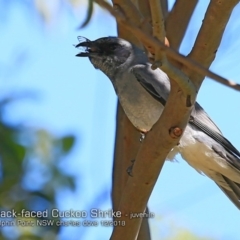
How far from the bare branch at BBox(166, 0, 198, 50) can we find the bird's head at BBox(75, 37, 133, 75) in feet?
1.78

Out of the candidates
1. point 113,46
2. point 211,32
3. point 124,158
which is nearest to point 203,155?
point 124,158

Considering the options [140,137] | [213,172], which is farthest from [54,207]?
[213,172]

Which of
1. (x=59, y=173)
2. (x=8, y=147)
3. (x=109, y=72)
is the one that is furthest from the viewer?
(x=109, y=72)

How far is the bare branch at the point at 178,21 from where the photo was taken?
3865 mm

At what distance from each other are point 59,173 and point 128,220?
49cm

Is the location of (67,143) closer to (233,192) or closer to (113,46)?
(233,192)

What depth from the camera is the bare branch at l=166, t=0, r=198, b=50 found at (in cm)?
387

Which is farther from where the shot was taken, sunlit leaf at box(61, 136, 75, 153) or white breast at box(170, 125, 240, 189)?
white breast at box(170, 125, 240, 189)

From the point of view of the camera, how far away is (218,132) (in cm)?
405

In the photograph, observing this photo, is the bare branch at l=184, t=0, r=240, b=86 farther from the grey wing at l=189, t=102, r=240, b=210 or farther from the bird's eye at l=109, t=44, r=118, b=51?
the bird's eye at l=109, t=44, r=118, b=51

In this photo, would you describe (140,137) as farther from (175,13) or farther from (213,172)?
(175,13)

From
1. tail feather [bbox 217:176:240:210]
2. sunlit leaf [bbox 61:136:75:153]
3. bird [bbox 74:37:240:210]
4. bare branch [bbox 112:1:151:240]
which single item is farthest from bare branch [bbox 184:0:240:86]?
tail feather [bbox 217:176:240:210]

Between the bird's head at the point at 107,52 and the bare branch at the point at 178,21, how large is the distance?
0.54 metres

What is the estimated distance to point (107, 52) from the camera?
4547mm
